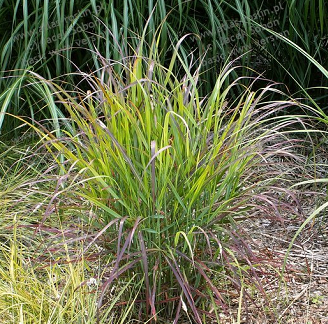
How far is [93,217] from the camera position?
6.73 ft

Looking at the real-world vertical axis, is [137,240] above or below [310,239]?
above

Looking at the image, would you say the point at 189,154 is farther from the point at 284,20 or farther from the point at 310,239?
the point at 284,20

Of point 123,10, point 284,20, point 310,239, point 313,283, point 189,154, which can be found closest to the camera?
point 189,154

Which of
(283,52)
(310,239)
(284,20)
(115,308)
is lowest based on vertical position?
(310,239)

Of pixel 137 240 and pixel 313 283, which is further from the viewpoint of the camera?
pixel 313 283

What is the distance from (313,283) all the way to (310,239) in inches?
14.1

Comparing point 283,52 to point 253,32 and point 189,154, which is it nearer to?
point 253,32

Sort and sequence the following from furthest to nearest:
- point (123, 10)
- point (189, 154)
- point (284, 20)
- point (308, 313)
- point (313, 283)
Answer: point (284, 20)
point (123, 10)
point (313, 283)
point (308, 313)
point (189, 154)

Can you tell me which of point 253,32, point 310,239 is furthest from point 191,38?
point 310,239

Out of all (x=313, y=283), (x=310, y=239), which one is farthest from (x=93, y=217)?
(x=310, y=239)

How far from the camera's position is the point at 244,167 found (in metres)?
2.01

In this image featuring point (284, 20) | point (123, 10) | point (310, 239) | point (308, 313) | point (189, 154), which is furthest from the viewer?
point (284, 20)

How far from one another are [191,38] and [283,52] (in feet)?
1.87

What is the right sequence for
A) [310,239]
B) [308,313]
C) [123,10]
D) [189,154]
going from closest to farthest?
[189,154] < [308,313] < [310,239] < [123,10]
